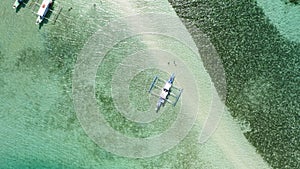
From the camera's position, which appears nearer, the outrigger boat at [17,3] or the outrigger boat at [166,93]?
the outrigger boat at [166,93]

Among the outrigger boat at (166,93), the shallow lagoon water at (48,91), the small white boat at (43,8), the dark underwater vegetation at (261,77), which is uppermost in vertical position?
the dark underwater vegetation at (261,77)

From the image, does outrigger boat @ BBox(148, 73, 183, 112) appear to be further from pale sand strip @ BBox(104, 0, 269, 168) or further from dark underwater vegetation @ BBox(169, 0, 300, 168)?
dark underwater vegetation @ BBox(169, 0, 300, 168)

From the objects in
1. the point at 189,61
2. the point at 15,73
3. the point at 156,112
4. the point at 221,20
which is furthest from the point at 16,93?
the point at 221,20

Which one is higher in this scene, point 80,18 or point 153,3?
point 153,3

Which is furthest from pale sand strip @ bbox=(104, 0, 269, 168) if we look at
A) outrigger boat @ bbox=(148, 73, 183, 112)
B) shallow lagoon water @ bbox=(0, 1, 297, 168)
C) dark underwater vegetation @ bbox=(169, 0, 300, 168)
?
shallow lagoon water @ bbox=(0, 1, 297, 168)

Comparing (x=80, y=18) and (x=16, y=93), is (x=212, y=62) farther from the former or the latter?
(x=16, y=93)

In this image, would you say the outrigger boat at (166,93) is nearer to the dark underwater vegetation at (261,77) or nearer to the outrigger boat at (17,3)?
the dark underwater vegetation at (261,77)

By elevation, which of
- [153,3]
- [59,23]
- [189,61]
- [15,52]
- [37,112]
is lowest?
[37,112]

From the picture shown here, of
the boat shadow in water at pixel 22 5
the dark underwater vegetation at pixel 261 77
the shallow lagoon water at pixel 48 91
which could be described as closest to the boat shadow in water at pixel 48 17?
the shallow lagoon water at pixel 48 91
